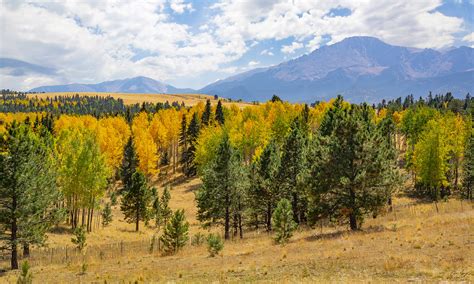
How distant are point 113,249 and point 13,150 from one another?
12839 millimetres

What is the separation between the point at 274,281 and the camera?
17.0 metres

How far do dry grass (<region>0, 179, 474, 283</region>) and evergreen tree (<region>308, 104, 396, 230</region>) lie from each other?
226 cm

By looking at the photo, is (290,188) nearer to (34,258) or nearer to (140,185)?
(140,185)

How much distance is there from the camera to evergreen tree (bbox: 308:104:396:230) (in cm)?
2931

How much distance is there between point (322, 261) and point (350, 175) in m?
11.3

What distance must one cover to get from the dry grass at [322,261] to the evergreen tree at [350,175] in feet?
7.40

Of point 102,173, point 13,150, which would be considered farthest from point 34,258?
point 102,173

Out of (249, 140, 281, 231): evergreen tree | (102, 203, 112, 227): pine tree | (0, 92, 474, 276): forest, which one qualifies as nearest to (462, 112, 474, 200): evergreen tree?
(0, 92, 474, 276): forest

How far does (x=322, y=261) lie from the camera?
66.6 ft

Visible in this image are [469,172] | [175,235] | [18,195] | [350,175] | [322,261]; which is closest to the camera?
[322,261]

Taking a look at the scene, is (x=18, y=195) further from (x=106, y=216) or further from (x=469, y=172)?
(x=469, y=172)

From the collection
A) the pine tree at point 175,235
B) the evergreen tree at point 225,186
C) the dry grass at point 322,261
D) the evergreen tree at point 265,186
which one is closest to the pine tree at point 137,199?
the evergreen tree at point 225,186

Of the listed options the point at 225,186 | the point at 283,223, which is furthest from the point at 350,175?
the point at 225,186

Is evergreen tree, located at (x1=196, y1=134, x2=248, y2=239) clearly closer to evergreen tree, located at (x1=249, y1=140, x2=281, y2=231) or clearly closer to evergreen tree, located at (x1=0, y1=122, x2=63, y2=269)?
evergreen tree, located at (x1=249, y1=140, x2=281, y2=231)
